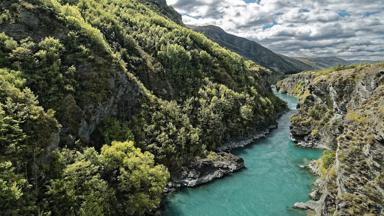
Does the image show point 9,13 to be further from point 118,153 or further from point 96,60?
point 118,153

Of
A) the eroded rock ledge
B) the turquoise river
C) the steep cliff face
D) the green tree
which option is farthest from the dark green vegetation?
the steep cliff face

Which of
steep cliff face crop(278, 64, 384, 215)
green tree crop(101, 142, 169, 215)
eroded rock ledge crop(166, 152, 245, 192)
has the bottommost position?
eroded rock ledge crop(166, 152, 245, 192)

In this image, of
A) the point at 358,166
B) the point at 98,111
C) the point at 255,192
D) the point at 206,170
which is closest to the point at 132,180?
the point at 98,111

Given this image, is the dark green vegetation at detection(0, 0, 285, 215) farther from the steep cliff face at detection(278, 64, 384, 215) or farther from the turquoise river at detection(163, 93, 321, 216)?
the steep cliff face at detection(278, 64, 384, 215)

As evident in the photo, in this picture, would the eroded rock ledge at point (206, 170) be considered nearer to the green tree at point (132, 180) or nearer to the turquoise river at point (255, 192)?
the turquoise river at point (255, 192)

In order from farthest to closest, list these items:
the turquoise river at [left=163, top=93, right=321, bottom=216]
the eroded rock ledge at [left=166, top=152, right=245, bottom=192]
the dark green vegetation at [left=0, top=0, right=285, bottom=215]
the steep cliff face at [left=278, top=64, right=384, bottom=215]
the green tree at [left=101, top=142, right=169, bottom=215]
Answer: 1. the eroded rock ledge at [left=166, top=152, right=245, bottom=192]
2. the turquoise river at [left=163, top=93, right=321, bottom=216]
3. the green tree at [left=101, top=142, right=169, bottom=215]
4. the dark green vegetation at [left=0, top=0, right=285, bottom=215]
5. the steep cliff face at [left=278, top=64, right=384, bottom=215]
